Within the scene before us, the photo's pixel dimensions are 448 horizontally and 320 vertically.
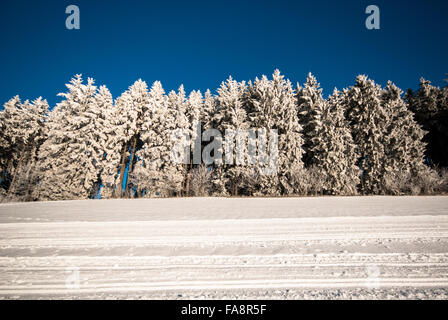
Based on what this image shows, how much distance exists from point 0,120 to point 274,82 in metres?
33.6

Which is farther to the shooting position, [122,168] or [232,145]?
[122,168]

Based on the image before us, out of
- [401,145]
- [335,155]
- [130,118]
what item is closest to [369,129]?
[401,145]

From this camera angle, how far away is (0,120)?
2311 cm

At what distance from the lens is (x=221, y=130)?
868 inches

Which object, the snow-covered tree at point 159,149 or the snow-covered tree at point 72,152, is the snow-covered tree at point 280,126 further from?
the snow-covered tree at point 72,152

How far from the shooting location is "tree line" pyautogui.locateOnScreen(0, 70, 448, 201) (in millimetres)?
19297

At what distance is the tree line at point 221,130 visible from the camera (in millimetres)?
19297

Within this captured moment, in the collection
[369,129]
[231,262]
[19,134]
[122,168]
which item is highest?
[19,134]

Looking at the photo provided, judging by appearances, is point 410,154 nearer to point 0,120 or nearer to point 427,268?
point 427,268

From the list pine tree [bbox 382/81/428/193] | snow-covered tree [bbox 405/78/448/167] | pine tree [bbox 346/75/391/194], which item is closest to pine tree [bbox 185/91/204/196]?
pine tree [bbox 346/75/391/194]

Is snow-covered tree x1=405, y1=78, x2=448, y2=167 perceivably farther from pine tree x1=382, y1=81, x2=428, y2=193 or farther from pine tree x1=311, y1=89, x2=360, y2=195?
pine tree x1=311, y1=89, x2=360, y2=195

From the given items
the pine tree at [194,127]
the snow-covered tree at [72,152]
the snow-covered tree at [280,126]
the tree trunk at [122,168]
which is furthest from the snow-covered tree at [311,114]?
the snow-covered tree at [72,152]

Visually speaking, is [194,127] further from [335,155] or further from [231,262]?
[231,262]

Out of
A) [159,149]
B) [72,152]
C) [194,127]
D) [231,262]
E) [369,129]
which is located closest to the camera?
[231,262]
